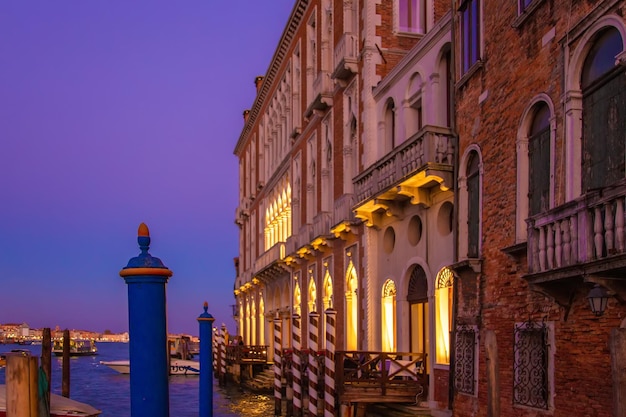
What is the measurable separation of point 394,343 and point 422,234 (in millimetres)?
2498

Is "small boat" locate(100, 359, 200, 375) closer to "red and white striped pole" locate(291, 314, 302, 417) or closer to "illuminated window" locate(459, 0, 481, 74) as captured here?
"red and white striped pole" locate(291, 314, 302, 417)

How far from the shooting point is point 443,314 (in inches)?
523

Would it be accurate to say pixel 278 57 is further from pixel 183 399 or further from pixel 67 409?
pixel 67 409

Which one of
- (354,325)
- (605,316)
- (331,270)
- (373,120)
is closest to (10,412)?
(605,316)

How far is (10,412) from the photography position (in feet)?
19.1

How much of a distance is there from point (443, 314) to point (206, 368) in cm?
377

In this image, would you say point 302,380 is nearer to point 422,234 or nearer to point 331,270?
point 331,270

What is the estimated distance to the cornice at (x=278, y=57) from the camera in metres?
24.2

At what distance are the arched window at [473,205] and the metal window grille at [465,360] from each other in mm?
987

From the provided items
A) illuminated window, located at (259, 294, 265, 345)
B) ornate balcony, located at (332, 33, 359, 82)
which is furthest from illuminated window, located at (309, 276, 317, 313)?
illuminated window, located at (259, 294, 265, 345)

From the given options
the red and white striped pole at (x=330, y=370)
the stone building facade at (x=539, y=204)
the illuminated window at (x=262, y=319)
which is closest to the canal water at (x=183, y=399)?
the illuminated window at (x=262, y=319)

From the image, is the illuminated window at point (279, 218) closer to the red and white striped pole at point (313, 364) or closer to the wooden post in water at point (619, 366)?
the red and white striped pole at point (313, 364)

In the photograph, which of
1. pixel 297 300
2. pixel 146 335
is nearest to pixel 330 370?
pixel 146 335

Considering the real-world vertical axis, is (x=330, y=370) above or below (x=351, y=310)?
below
